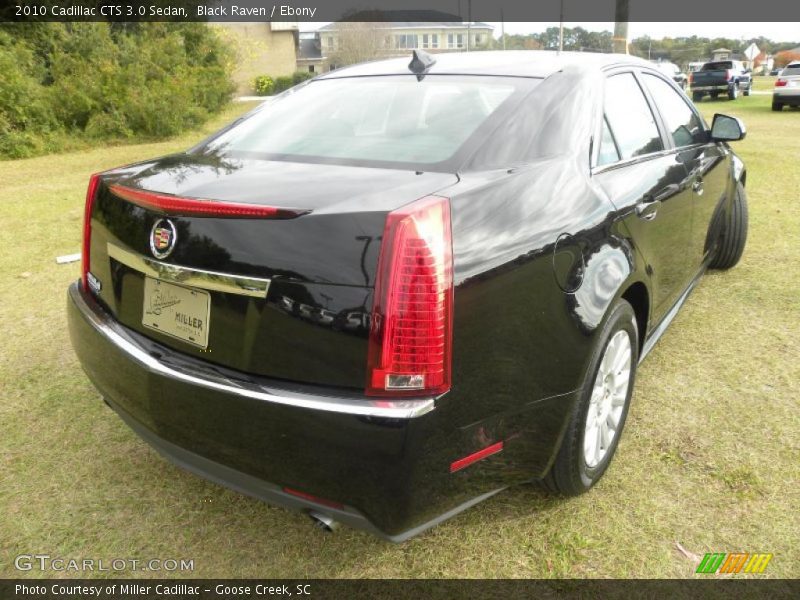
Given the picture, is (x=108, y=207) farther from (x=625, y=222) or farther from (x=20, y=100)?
(x=20, y=100)

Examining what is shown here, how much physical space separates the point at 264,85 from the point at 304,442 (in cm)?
4022

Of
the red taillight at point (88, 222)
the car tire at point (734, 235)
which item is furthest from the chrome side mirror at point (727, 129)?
the red taillight at point (88, 222)

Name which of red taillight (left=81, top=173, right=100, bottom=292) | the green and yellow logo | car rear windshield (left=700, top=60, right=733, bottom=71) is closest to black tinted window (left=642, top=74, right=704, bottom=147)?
the green and yellow logo

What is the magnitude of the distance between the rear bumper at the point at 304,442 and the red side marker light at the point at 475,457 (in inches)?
1.3

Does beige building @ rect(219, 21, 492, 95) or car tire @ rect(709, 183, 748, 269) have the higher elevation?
beige building @ rect(219, 21, 492, 95)

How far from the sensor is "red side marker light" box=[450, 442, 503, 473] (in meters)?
1.75

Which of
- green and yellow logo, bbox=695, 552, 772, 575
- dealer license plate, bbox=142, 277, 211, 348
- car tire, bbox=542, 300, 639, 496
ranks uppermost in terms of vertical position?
dealer license plate, bbox=142, 277, 211, 348

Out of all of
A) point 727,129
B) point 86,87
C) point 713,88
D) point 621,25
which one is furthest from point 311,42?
point 727,129

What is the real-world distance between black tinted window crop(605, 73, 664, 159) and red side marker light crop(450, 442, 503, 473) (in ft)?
4.59

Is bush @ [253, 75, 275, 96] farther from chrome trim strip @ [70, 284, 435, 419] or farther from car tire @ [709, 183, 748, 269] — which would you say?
chrome trim strip @ [70, 284, 435, 419]

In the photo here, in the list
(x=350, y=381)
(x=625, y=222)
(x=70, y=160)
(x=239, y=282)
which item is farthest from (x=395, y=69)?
(x=70, y=160)

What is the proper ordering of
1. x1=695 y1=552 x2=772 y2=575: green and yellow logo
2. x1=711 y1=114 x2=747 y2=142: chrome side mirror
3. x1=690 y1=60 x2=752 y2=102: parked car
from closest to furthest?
x1=695 y1=552 x2=772 y2=575: green and yellow logo, x1=711 y1=114 x2=747 y2=142: chrome side mirror, x1=690 y1=60 x2=752 y2=102: parked car

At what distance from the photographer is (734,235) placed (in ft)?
15.3

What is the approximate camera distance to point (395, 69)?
281 cm
